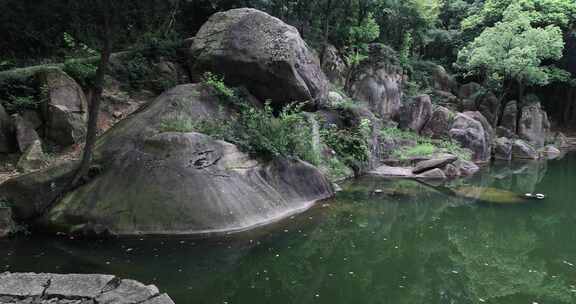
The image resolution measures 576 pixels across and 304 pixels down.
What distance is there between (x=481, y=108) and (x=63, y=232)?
104ft

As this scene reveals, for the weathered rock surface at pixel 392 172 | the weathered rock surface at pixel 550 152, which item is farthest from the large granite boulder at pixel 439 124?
the weathered rock surface at pixel 550 152

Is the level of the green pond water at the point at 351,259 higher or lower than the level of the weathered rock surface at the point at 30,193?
lower

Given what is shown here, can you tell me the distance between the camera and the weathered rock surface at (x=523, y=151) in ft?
91.6

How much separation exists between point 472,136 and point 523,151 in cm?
531

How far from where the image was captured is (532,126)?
104 feet

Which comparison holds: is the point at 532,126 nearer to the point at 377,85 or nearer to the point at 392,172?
the point at 377,85

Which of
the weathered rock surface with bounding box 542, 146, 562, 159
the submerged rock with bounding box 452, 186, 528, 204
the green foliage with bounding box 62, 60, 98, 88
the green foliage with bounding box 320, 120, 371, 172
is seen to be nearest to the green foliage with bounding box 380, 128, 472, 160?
the green foliage with bounding box 320, 120, 371, 172

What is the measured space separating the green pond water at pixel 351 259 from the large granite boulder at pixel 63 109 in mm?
4294

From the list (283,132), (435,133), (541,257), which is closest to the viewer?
(541,257)

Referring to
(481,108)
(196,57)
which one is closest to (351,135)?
(196,57)

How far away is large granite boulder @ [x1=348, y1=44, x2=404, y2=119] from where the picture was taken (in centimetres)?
2581

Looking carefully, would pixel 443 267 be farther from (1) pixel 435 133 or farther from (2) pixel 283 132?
(1) pixel 435 133

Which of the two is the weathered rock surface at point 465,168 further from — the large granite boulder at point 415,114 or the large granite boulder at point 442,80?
the large granite boulder at point 442,80

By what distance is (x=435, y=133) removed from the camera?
26.2 m
